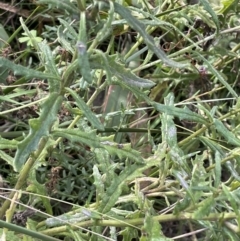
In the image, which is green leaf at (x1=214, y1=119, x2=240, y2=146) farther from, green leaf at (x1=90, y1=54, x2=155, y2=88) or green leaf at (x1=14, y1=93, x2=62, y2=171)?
green leaf at (x1=14, y1=93, x2=62, y2=171)

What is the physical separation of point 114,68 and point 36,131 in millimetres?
146

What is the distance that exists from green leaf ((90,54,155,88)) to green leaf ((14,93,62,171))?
88mm

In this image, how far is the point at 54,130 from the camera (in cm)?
83

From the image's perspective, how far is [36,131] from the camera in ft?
2.42

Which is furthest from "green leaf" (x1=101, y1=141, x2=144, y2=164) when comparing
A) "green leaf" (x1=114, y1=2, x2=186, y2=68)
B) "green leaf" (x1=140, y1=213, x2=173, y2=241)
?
"green leaf" (x1=114, y1=2, x2=186, y2=68)

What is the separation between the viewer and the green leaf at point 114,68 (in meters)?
0.73

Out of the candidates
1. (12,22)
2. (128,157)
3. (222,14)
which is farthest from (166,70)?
(128,157)

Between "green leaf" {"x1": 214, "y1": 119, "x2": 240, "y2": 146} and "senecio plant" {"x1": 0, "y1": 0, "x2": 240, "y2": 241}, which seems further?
"green leaf" {"x1": 214, "y1": 119, "x2": 240, "y2": 146}

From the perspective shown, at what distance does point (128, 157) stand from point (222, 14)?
554 millimetres

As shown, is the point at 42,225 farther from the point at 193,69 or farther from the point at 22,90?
the point at 193,69

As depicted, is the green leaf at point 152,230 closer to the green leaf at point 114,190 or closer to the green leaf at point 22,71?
the green leaf at point 114,190

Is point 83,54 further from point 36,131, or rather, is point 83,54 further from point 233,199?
point 233,199

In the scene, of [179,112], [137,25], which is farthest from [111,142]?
[137,25]

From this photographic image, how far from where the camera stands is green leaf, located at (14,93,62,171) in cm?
73
